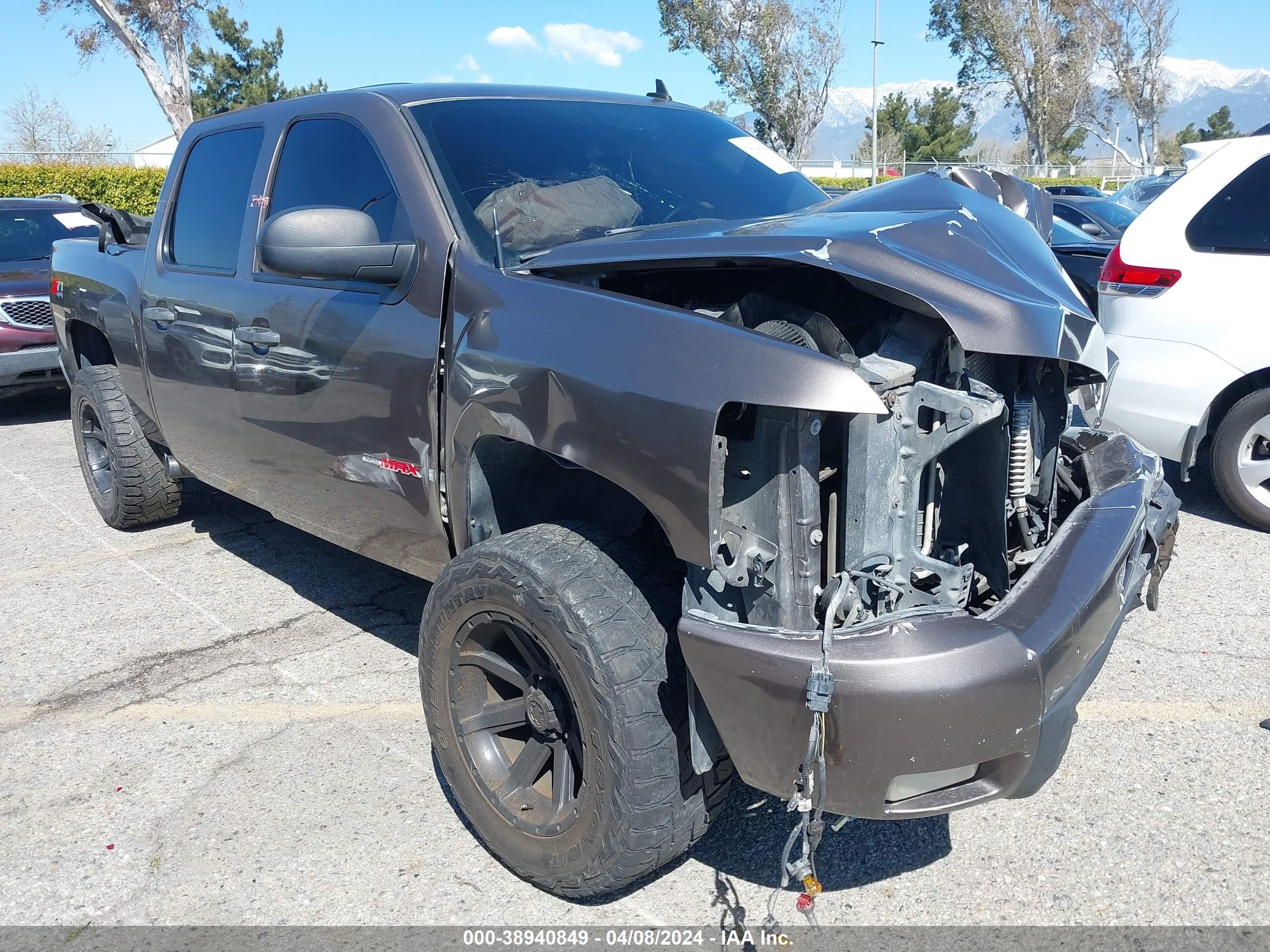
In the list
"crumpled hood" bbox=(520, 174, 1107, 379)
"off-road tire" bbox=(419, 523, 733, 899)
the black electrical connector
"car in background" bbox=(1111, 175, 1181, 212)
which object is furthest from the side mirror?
"car in background" bbox=(1111, 175, 1181, 212)

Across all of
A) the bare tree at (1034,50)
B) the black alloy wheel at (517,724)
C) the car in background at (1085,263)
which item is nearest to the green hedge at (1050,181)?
the bare tree at (1034,50)

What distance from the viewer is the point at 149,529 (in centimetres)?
A: 558

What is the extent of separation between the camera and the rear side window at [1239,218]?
4.67 meters

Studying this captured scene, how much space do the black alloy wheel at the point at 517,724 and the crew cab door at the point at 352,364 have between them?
0.46 meters

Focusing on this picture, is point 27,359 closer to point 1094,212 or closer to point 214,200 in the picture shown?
point 214,200

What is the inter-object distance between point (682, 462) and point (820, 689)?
0.51m

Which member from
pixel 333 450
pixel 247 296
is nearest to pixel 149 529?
pixel 247 296

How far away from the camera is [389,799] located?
295 cm

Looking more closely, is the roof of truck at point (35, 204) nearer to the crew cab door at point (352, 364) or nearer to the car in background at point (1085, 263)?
the crew cab door at point (352, 364)

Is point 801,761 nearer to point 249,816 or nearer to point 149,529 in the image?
point 249,816

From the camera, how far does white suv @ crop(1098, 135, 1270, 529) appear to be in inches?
183

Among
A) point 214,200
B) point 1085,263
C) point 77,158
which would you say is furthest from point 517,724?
point 77,158

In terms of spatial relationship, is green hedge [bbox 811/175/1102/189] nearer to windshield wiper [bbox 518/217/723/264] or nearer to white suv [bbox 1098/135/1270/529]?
white suv [bbox 1098/135/1270/529]

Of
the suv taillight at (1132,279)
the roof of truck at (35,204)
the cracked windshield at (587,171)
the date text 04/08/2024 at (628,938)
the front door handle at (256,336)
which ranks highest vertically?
the cracked windshield at (587,171)
